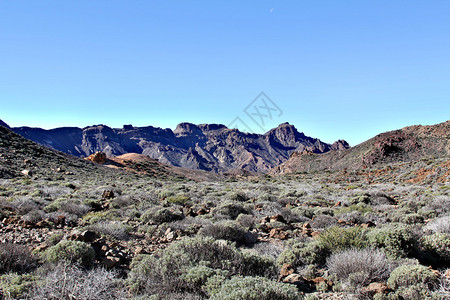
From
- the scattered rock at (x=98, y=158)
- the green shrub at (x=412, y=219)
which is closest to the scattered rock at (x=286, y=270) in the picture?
the green shrub at (x=412, y=219)

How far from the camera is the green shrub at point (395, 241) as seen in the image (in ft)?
16.2

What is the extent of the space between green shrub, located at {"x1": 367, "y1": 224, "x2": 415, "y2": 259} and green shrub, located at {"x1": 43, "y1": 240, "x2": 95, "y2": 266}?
5280 mm

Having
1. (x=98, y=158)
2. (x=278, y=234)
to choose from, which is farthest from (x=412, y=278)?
(x=98, y=158)

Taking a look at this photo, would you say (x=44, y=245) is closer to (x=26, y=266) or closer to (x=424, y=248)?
(x=26, y=266)

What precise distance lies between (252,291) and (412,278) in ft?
7.82

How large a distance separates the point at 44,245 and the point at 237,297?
4439 millimetres

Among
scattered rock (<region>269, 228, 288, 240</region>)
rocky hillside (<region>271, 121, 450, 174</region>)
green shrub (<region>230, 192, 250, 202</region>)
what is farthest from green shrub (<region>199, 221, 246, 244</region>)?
rocky hillside (<region>271, 121, 450, 174</region>)

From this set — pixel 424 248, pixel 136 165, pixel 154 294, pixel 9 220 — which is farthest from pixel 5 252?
pixel 136 165

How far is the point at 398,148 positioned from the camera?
56.8 m

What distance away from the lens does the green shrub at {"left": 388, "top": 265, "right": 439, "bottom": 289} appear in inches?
146

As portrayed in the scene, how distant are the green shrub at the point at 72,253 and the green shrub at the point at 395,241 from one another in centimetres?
528

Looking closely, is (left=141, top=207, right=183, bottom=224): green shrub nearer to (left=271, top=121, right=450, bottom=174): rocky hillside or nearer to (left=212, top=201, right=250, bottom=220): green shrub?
(left=212, top=201, right=250, bottom=220): green shrub

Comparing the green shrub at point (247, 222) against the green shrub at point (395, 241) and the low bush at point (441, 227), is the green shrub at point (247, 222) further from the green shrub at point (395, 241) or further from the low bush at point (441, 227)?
the low bush at point (441, 227)

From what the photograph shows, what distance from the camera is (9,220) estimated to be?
737 cm
